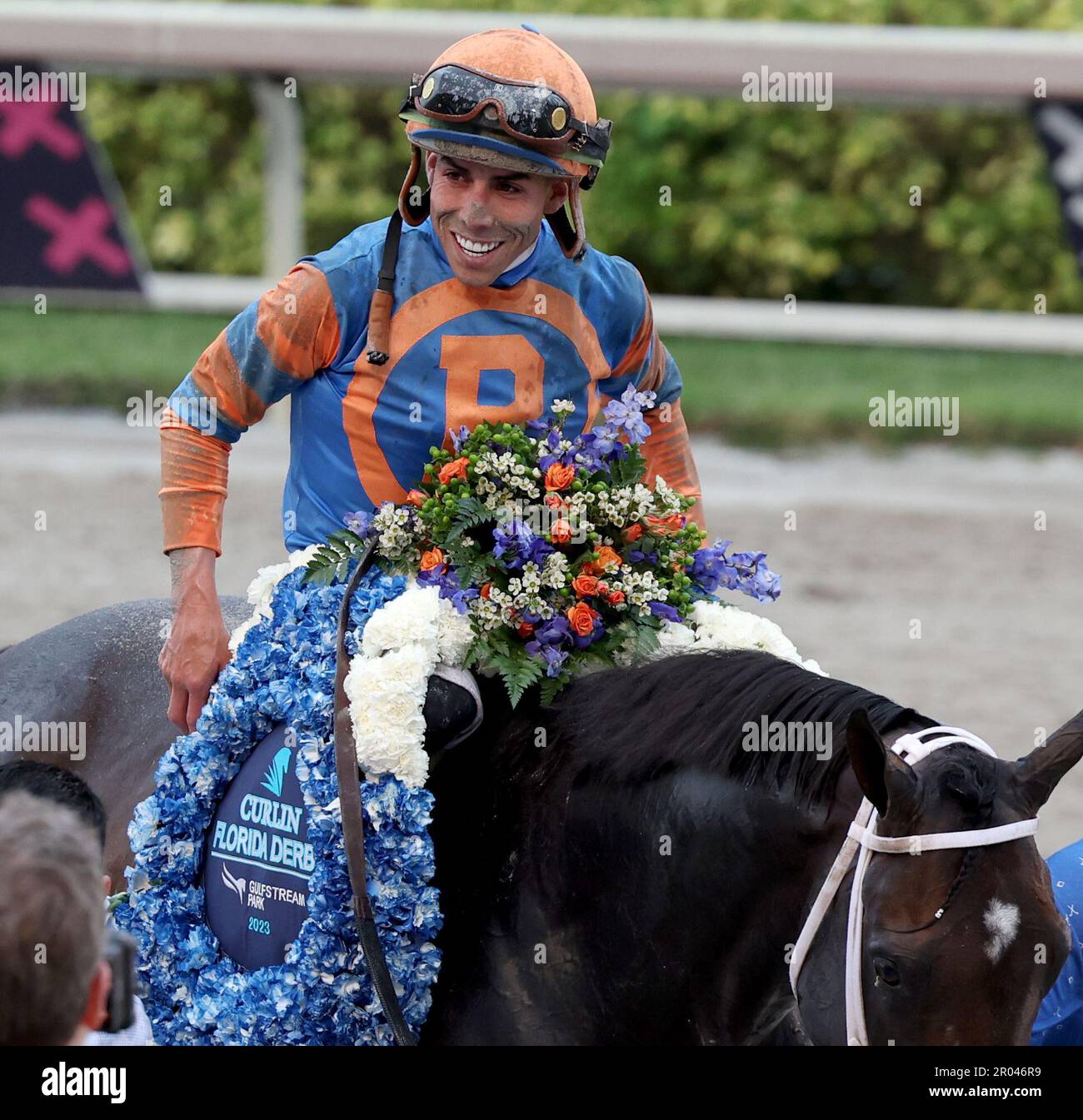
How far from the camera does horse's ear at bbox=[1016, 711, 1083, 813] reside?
2.30 m

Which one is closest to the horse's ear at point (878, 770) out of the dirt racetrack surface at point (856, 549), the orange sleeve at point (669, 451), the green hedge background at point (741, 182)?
the orange sleeve at point (669, 451)

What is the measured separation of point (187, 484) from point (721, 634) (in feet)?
2.99

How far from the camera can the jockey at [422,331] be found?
283 cm

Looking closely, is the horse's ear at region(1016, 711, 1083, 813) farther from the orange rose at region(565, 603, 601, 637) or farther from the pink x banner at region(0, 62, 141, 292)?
the pink x banner at region(0, 62, 141, 292)

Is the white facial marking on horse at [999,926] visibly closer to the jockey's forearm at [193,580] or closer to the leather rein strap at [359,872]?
the leather rein strap at [359,872]

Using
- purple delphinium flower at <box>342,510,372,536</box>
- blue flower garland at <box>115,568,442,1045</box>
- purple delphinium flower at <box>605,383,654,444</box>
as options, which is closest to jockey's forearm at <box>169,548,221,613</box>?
blue flower garland at <box>115,568,442,1045</box>

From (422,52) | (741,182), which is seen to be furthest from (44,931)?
(741,182)

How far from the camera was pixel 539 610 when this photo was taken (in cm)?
281

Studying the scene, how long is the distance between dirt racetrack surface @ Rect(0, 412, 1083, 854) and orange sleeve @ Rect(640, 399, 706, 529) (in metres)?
2.73

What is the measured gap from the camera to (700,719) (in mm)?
2613

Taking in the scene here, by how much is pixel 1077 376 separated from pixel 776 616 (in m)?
5.89

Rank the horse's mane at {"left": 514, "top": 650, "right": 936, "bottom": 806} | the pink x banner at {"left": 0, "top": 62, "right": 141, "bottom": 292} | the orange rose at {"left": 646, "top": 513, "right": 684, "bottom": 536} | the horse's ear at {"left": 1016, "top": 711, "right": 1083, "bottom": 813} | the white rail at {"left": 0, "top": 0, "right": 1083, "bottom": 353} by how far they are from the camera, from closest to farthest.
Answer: the horse's ear at {"left": 1016, "top": 711, "right": 1083, "bottom": 813} < the horse's mane at {"left": 514, "top": 650, "right": 936, "bottom": 806} < the orange rose at {"left": 646, "top": 513, "right": 684, "bottom": 536} < the pink x banner at {"left": 0, "top": 62, "right": 141, "bottom": 292} < the white rail at {"left": 0, "top": 0, "right": 1083, "bottom": 353}

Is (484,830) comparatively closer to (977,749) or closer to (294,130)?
(977,749)
